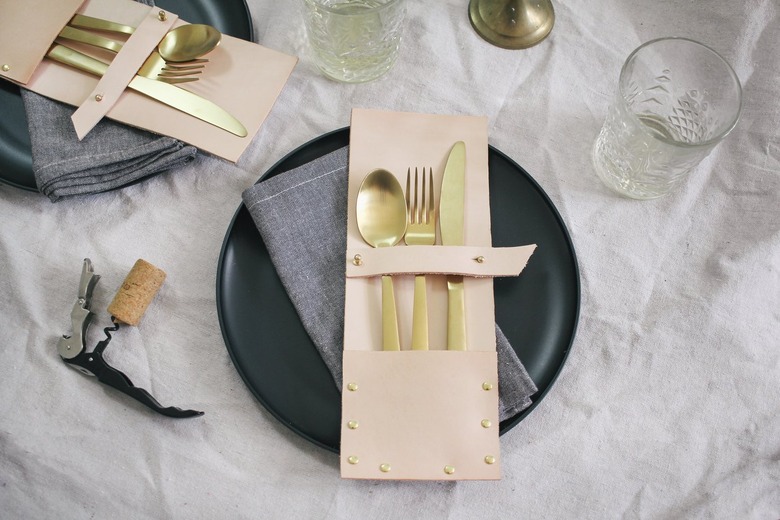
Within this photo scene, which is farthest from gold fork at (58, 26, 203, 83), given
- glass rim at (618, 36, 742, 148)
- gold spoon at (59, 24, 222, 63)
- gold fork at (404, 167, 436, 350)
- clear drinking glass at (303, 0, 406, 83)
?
glass rim at (618, 36, 742, 148)

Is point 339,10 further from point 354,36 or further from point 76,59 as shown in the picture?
point 76,59

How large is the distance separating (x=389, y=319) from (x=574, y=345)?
0.17 m

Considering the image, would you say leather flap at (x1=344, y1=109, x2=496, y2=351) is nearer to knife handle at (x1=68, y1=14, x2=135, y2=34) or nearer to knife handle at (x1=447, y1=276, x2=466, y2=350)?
knife handle at (x1=447, y1=276, x2=466, y2=350)

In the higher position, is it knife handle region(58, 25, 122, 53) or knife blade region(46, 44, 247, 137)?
knife handle region(58, 25, 122, 53)

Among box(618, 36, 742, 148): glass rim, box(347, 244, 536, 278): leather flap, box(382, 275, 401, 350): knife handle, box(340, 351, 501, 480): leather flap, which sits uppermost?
box(618, 36, 742, 148): glass rim

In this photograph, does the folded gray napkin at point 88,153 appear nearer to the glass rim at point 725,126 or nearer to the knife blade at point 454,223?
the knife blade at point 454,223

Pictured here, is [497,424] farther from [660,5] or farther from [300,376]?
[660,5]

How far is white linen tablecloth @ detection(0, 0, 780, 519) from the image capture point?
0.53 metres

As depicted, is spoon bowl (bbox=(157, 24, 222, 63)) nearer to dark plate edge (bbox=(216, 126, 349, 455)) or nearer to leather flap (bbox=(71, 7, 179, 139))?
leather flap (bbox=(71, 7, 179, 139))

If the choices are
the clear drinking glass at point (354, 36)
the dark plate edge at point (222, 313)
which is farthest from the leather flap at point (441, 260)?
the clear drinking glass at point (354, 36)

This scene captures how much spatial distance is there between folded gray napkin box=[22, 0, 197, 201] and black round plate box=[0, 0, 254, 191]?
17 mm

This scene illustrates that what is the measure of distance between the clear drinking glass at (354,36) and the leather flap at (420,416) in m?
0.29

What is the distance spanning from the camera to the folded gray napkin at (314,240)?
0.52 meters

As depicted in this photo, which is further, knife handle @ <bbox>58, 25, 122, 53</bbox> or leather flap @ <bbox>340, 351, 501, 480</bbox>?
knife handle @ <bbox>58, 25, 122, 53</bbox>
